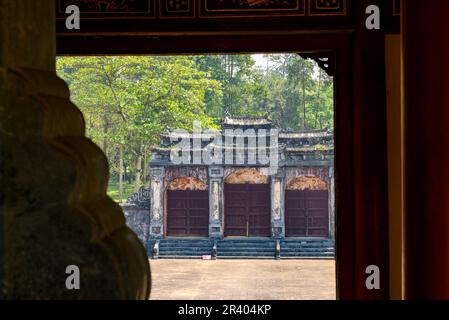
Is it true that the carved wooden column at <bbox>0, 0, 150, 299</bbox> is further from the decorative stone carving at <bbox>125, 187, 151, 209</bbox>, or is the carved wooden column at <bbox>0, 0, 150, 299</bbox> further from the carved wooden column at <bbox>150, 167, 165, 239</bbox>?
the decorative stone carving at <bbox>125, 187, 151, 209</bbox>

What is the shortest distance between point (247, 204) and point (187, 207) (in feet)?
5.09

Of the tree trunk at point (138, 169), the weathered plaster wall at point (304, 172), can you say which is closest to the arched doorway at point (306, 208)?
the weathered plaster wall at point (304, 172)

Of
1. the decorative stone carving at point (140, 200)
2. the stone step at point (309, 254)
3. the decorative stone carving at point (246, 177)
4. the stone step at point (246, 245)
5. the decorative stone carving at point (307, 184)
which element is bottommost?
the stone step at point (309, 254)

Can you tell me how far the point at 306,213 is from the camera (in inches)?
668

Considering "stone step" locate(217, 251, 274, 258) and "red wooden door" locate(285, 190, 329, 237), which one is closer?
"stone step" locate(217, 251, 274, 258)

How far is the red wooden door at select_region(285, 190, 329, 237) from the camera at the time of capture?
55.3 feet

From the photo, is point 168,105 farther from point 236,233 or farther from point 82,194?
point 82,194

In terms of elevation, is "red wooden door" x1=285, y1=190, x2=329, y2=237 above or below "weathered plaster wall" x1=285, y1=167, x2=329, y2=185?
below
